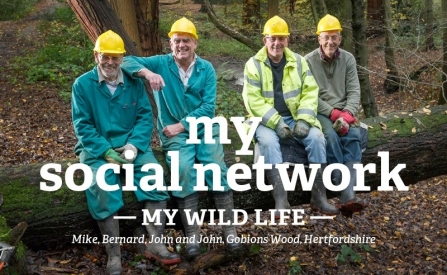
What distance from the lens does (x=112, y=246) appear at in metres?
4.31

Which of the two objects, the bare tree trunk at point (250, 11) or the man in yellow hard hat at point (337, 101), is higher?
the bare tree trunk at point (250, 11)

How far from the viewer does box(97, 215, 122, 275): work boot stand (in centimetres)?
427

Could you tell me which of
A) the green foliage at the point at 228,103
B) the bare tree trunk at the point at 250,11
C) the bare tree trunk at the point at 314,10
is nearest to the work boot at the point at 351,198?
the green foliage at the point at 228,103

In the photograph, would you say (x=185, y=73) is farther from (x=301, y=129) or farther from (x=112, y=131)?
(x=301, y=129)

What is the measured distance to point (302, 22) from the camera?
55.8 ft

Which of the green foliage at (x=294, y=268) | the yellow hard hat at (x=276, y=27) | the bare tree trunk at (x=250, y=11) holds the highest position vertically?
the bare tree trunk at (x=250, y=11)

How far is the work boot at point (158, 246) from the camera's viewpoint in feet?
14.1

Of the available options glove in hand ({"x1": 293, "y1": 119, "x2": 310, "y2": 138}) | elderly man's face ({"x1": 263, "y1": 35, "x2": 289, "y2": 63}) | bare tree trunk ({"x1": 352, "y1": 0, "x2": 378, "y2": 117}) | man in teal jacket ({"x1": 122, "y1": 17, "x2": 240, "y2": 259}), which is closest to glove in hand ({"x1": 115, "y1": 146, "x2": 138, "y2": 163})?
man in teal jacket ({"x1": 122, "y1": 17, "x2": 240, "y2": 259})

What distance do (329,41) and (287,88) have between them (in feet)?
2.32

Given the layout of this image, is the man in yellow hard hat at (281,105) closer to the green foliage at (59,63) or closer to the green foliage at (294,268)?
the green foliage at (294,268)

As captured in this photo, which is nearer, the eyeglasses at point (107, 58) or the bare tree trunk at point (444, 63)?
the eyeglasses at point (107, 58)

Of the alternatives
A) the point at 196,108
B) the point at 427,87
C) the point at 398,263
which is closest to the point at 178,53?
the point at 196,108

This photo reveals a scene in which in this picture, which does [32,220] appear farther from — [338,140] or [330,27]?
[330,27]

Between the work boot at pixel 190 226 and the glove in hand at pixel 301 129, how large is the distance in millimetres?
1191
